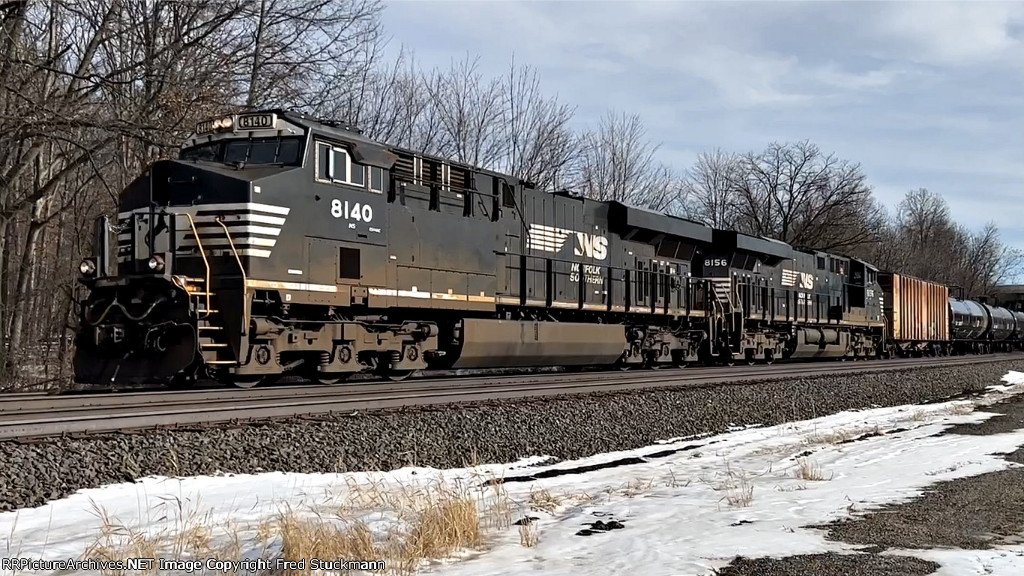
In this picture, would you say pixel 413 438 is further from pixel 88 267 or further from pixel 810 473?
pixel 88 267

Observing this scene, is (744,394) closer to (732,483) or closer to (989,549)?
(732,483)

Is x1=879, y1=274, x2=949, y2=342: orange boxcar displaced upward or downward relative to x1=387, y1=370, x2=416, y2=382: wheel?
upward

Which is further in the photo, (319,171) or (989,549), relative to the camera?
(319,171)

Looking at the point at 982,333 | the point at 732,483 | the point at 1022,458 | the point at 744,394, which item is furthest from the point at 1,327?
the point at 982,333

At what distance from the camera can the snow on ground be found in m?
5.09

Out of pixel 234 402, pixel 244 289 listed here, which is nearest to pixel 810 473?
pixel 234 402

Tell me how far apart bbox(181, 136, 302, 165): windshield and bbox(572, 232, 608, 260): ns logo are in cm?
820

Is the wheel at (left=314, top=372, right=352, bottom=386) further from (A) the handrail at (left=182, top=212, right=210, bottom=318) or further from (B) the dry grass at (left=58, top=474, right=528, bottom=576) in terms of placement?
(B) the dry grass at (left=58, top=474, right=528, bottom=576)

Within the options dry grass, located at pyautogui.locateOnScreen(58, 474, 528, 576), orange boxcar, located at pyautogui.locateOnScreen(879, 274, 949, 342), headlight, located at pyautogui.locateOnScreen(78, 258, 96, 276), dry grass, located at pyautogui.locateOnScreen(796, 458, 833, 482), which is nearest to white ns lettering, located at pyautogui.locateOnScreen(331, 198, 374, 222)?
headlight, located at pyautogui.locateOnScreen(78, 258, 96, 276)

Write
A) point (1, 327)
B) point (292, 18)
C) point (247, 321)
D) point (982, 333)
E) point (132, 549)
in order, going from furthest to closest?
point (982, 333)
point (292, 18)
point (1, 327)
point (247, 321)
point (132, 549)

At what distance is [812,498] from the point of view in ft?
22.6

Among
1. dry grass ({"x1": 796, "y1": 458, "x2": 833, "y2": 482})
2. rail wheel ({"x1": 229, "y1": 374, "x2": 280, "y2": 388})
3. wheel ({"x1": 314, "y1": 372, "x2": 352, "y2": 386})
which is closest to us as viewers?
dry grass ({"x1": 796, "y1": 458, "x2": 833, "y2": 482})

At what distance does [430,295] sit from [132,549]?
9.37 m

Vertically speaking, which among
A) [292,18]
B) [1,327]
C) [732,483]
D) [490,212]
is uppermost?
[292,18]
